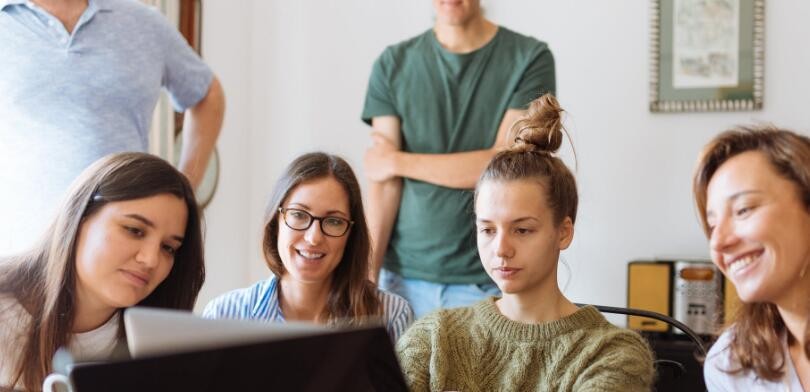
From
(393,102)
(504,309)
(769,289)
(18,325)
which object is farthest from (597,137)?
(18,325)

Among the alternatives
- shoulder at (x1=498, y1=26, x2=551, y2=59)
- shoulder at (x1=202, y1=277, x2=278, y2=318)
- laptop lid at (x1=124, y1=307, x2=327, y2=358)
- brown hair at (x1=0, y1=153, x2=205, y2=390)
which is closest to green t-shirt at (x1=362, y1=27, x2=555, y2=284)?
shoulder at (x1=498, y1=26, x2=551, y2=59)

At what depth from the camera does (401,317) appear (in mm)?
1867

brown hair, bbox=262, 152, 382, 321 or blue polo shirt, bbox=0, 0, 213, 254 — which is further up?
blue polo shirt, bbox=0, 0, 213, 254

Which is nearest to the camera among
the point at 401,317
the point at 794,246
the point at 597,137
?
the point at 794,246

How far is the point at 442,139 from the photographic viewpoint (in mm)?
2367

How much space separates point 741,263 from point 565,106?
84.7 inches

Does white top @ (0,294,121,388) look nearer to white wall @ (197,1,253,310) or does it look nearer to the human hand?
the human hand

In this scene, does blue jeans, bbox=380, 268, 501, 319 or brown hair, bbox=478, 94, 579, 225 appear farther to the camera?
blue jeans, bbox=380, 268, 501, 319

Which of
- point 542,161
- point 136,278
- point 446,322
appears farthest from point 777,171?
point 136,278

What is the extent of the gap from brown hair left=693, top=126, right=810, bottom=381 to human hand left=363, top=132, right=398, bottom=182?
1.10 metres

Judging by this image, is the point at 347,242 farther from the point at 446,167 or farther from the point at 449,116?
the point at 449,116

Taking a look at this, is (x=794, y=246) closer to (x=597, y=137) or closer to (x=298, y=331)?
(x=298, y=331)

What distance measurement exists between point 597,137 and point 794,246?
2125 millimetres

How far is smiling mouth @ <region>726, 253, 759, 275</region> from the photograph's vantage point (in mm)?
1250
